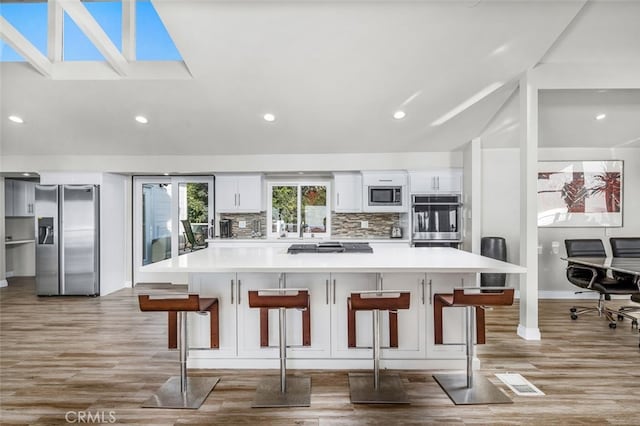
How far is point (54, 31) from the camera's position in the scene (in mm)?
4051

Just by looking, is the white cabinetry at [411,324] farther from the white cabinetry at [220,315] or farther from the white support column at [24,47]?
the white support column at [24,47]

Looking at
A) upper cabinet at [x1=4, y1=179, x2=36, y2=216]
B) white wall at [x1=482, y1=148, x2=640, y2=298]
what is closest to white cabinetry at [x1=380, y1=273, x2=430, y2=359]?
white wall at [x1=482, y1=148, x2=640, y2=298]

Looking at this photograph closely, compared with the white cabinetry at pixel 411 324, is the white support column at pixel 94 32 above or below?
above

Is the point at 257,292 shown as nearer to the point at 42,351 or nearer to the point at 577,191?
the point at 42,351

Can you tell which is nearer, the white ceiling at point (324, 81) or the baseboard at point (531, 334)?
the white ceiling at point (324, 81)

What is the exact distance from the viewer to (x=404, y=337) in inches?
122

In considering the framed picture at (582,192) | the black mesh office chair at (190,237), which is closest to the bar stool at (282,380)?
the black mesh office chair at (190,237)

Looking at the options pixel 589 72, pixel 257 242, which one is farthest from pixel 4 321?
pixel 589 72

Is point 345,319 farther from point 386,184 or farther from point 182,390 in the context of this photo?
point 386,184

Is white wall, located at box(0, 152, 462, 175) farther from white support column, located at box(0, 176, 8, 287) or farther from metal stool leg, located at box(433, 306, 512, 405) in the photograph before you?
metal stool leg, located at box(433, 306, 512, 405)

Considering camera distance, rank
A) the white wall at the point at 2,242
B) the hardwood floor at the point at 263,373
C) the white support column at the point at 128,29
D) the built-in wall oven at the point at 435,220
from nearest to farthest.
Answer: the hardwood floor at the point at 263,373 < the white support column at the point at 128,29 < the built-in wall oven at the point at 435,220 < the white wall at the point at 2,242

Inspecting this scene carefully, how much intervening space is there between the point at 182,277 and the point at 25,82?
3568 mm

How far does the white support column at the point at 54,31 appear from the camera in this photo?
4.01 meters

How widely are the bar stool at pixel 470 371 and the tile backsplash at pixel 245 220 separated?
414cm
